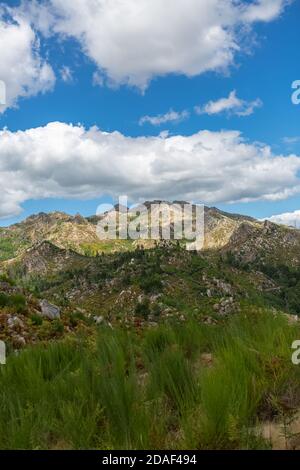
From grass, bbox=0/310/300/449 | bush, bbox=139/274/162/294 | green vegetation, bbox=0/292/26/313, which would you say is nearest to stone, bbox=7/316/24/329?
green vegetation, bbox=0/292/26/313

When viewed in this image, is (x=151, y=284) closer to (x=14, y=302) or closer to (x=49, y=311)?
(x=49, y=311)

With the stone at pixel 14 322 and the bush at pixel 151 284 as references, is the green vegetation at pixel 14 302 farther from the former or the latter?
the bush at pixel 151 284

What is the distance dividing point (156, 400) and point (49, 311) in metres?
11.5

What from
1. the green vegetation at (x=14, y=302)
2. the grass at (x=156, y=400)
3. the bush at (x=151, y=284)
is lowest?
the bush at (x=151, y=284)

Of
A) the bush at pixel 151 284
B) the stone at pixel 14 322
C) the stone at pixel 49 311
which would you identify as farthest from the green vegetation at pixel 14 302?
the bush at pixel 151 284

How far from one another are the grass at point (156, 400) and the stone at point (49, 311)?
28.3ft

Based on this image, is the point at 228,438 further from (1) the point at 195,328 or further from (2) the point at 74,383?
(1) the point at 195,328

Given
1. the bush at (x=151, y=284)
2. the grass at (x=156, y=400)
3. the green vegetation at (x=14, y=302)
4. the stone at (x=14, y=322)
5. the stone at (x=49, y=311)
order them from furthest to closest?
the bush at (x=151, y=284)
the stone at (x=49, y=311)
the green vegetation at (x=14, y=302)
the stone at (x=14, y=322)
the grass at (x=156, y=400)

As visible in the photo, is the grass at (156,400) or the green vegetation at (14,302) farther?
the green vegetation at (14,302)

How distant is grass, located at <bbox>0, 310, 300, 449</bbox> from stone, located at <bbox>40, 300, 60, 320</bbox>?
8.62 m

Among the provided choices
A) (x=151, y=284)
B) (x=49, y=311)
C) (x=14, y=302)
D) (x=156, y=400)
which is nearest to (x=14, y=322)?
(x=14, y=302)

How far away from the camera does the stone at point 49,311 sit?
16203mm

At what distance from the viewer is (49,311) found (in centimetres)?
1648
